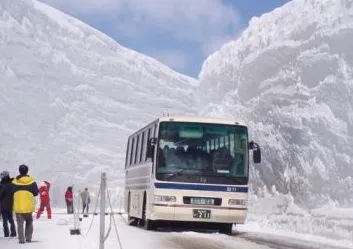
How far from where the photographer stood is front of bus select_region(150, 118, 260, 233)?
17.9 m

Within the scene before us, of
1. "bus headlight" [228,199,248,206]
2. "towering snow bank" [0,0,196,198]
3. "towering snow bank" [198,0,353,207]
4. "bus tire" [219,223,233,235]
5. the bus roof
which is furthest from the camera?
"towering snow bank" [0,0,196,198]

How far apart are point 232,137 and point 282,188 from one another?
83.3ft

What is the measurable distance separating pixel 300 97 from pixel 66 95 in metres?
50.0

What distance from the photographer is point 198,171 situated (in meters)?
18.0

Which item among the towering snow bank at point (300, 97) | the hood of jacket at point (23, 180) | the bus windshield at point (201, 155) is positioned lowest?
the hood of jacket at point (23, 180)

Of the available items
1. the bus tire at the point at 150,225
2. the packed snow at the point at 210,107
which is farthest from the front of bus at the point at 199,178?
the bus tire at the point at 150,225

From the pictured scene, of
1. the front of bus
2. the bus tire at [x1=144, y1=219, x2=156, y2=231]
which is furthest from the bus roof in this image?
the bus tire at [x1=144, y1=219, x2=156, y2=231]

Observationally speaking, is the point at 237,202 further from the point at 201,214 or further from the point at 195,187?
the point at 195,187

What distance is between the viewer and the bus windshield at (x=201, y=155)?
1794cm

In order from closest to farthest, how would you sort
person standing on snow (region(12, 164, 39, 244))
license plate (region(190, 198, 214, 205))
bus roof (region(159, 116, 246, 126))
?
person standing on snow (region(12, 164, 39, 244)) < license plate (region(190, 198, 214, 205)) < bus roof (region(159, 116, 246, 126))

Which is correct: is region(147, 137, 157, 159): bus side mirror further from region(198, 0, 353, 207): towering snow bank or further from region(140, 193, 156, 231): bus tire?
region(198, 0, 353, 207): towering snow bank

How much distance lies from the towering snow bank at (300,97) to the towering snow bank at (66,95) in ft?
118

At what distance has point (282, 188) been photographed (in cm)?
→ 4294

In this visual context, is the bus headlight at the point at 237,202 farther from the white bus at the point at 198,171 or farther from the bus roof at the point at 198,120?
the bus roof at the point at 198,120
